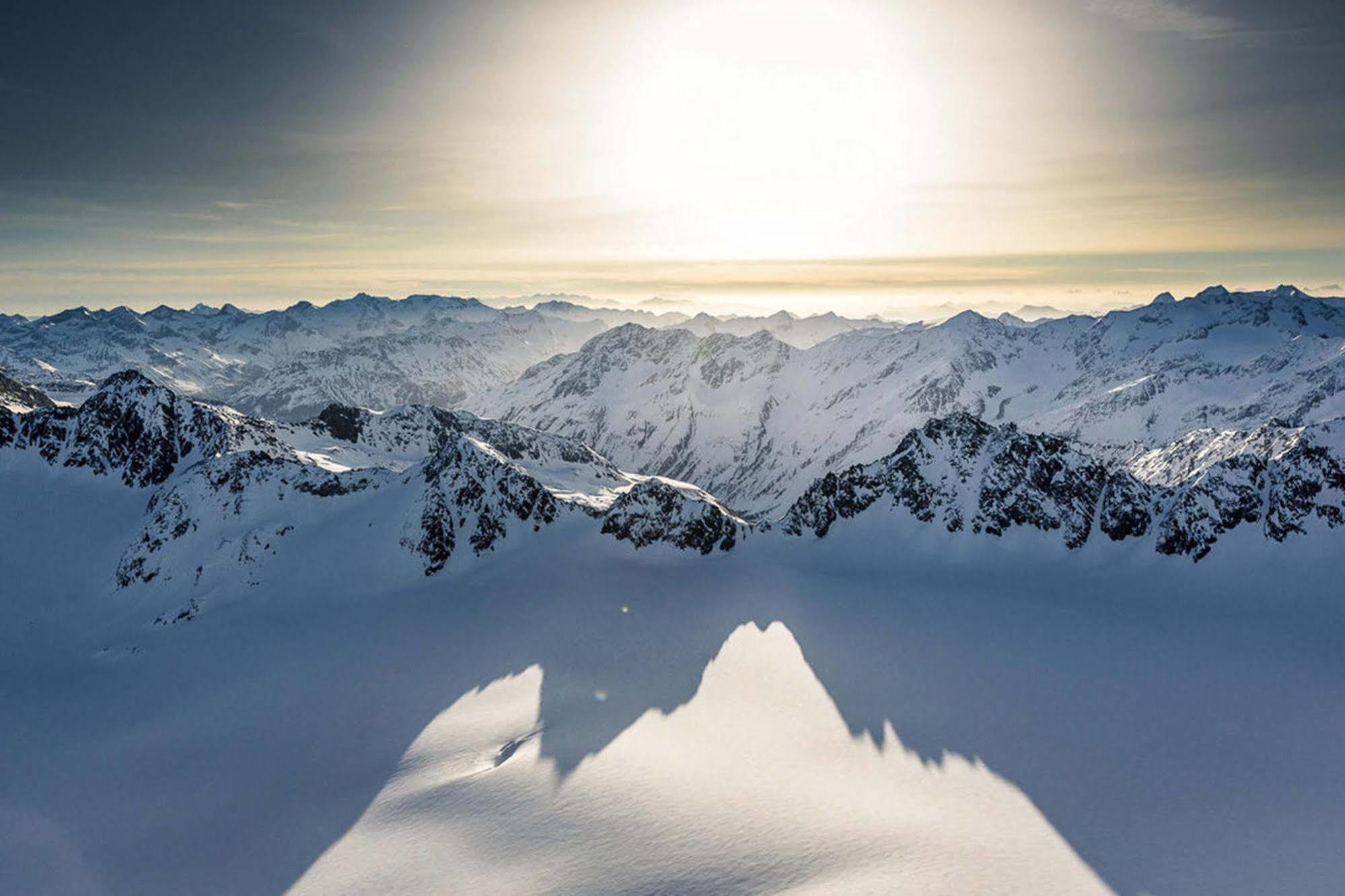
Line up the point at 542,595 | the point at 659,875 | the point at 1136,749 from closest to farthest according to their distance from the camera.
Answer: the point at 659,875 < the point at 1136,749 < the point at 542,595

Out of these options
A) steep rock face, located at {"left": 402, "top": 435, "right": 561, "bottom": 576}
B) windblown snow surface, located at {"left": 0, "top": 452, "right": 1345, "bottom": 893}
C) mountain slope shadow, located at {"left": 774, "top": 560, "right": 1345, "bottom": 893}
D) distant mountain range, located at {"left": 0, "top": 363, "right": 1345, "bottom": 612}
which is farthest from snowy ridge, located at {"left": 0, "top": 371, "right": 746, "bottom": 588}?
mountain slope shadow, located at {"left": 774, "top": 560, "right": 1345, "bottom": 893}

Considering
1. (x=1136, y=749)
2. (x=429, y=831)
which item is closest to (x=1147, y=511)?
(x=1136, y=749)

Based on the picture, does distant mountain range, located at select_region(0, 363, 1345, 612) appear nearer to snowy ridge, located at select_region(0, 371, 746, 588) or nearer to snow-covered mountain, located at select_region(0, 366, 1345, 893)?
snowy ridge, located at select_region(0, 371, 746, 588)

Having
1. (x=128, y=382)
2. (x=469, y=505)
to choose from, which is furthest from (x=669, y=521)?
(x=128, y=382)

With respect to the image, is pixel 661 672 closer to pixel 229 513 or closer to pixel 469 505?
pixel 469 505

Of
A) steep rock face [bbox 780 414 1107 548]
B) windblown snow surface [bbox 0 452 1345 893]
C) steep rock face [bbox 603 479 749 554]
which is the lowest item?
windblown snow surface [bbox 0 452 1345 893]

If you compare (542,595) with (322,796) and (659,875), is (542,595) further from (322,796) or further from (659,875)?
(659,875)

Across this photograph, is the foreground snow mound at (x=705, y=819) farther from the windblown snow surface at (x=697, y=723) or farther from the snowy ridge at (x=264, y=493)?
the snowy ridge at (x=264, y=493)
